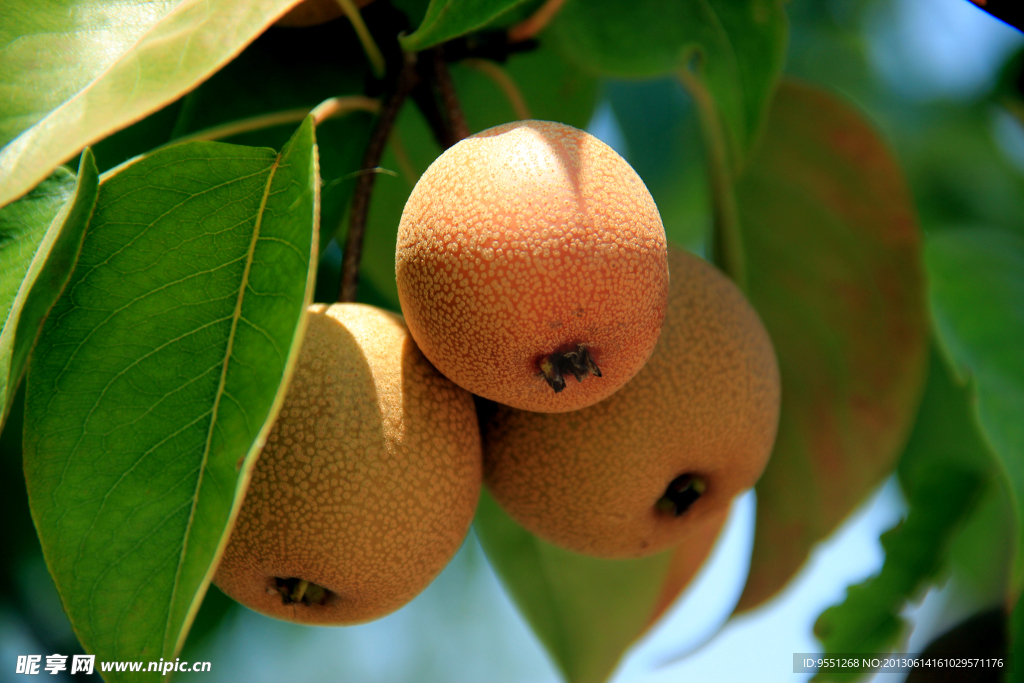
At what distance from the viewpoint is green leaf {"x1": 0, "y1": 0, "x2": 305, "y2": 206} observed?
539mm

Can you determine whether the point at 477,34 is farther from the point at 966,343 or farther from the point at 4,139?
the point at 966,343

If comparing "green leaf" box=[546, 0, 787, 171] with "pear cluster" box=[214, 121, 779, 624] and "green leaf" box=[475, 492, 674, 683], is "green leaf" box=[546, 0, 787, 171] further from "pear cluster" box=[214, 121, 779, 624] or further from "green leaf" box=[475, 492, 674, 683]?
"green leaf" box=[475, 492, 674, 683]

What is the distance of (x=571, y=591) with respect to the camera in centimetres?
124

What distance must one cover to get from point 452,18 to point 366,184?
0.22 meters

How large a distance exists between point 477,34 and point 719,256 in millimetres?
409

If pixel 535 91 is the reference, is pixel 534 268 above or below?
above

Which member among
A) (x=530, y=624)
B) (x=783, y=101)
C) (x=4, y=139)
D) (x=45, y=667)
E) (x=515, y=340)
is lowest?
(x=530, y=624)

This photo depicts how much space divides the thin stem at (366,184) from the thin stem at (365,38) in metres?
0.03

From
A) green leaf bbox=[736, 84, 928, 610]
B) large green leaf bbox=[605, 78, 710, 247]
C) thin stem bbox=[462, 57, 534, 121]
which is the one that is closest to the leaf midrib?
thin stem bbox=[462, 57, 534, 121]

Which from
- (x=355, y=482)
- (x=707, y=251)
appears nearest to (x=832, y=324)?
(x=707, y=251)

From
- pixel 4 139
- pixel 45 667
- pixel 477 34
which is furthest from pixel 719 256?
pixel 45 667

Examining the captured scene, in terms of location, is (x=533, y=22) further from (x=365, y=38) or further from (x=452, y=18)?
(x=452, y=18)

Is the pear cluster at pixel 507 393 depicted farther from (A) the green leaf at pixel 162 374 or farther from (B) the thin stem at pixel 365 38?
(B) the thin stem at pixel 365 38

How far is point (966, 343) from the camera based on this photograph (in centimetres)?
100
